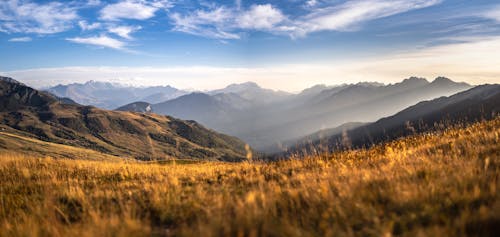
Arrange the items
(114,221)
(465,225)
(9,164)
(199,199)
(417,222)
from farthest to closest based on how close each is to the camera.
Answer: (9,164)
(199,199)
(114,221)
(417,222)
(465,225)

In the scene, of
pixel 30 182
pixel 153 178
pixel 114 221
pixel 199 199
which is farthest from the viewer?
pixel 153 178

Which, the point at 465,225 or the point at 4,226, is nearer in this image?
the point at 465,225

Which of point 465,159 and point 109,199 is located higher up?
point 465,159

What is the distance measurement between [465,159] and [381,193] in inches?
124

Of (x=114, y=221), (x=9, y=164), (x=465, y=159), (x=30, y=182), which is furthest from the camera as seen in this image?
(x=9, y=164)

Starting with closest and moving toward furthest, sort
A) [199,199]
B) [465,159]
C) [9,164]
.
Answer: [199,199]
[465,159]
[9,164]

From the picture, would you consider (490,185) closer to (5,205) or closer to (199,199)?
(199,199)

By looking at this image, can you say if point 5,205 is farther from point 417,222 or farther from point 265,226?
point 417,222

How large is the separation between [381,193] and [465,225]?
1310 millimetres

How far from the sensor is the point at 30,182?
877 centimetres

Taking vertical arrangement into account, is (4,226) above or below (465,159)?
below

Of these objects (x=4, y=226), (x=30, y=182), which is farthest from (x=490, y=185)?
(x=30, y=182)

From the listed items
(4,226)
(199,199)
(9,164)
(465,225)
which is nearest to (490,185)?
(465,225)

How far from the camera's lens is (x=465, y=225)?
3.46 metres
